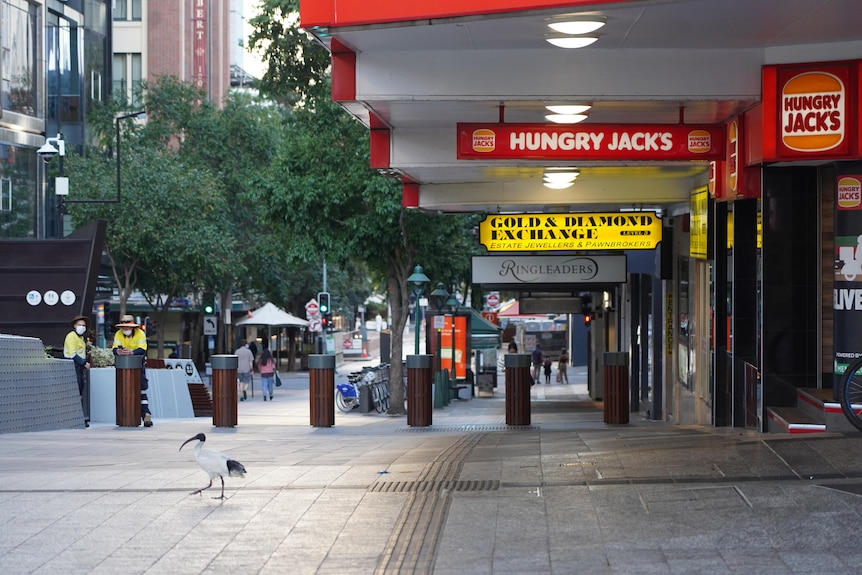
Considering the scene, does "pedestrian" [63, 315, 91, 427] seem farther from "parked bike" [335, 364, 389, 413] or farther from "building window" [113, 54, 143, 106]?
"building window" [113, 54, 143, 106]

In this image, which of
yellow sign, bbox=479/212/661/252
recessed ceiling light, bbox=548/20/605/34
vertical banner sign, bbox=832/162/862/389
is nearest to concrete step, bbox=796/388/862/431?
vertical banner sign, bbox=832/162/862/389

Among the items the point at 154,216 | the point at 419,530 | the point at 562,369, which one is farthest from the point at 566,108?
the point at 562,369

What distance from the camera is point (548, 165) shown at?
571 inches

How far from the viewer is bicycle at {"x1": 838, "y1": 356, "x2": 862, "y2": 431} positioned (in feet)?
35.0

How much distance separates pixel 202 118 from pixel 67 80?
6.25m

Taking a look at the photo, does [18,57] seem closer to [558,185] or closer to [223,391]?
[223,391]

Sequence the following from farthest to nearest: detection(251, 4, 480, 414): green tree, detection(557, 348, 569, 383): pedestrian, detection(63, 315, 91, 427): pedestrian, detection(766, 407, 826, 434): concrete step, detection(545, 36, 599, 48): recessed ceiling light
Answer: detection(557, 348, 569, 383): pedestrian → detection(251, 4, 480, 414): green tree → detection(63, 315, 91, 427): pedestrian → detection(766, 407, 826, 434): concrete step → detection(545, 36, 599, 48): recessed ceiling light

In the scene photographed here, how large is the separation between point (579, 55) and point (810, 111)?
6.78ft

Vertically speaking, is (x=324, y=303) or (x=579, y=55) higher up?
(x=579, y=55)

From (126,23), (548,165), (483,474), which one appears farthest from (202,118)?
(483,474)

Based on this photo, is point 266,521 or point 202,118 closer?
point 266,521

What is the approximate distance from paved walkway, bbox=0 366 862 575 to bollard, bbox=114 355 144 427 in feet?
14.6

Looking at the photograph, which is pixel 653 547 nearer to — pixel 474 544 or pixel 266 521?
pixel 474 544

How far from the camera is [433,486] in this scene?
9.05 metres
